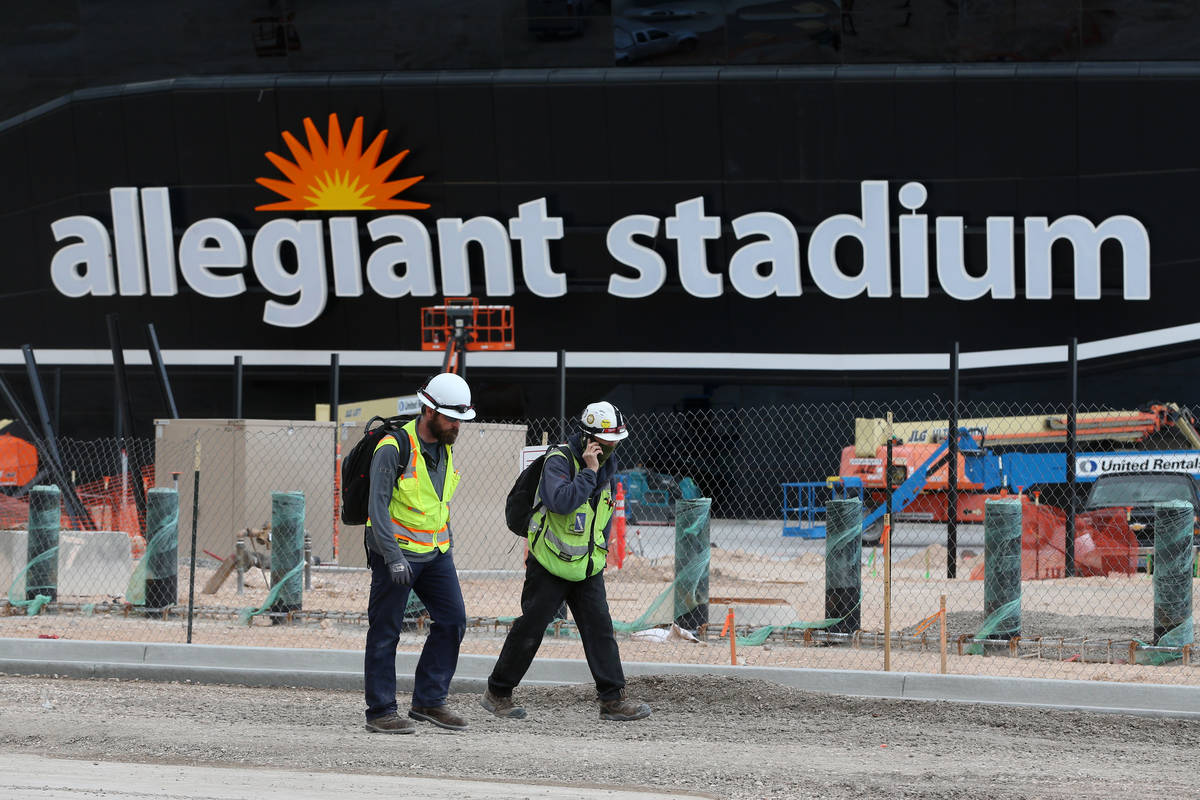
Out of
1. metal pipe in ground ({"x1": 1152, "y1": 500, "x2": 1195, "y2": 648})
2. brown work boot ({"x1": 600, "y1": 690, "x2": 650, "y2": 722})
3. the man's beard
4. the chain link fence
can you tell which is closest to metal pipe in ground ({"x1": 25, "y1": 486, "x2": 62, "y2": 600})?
the chain link fence

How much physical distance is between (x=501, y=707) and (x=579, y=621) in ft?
2.27

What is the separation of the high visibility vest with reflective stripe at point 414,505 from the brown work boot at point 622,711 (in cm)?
137

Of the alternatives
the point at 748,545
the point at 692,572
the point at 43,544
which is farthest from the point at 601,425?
the point at 748,545

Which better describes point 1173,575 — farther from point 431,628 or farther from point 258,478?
point 258,478

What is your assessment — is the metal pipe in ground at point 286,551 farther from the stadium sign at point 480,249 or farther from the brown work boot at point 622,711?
the stadium sign at point 480,249

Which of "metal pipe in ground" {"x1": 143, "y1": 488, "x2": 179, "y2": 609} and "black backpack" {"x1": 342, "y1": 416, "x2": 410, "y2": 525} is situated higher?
"black backpack" {"x1": 342, "y1": 416, "x2": 410, "y2": 525}

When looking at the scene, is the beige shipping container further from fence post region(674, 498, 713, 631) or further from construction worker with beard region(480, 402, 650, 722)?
construction worker with beard region(480, 402, 650, 722)

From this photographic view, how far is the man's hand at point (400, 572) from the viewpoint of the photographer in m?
7.66

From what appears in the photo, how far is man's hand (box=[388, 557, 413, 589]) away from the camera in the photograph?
7.66 m

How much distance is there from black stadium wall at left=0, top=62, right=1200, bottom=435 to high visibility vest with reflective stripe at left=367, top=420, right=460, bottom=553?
19.0m

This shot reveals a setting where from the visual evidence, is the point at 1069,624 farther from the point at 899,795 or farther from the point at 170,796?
the point at 170,796

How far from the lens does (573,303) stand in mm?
27203

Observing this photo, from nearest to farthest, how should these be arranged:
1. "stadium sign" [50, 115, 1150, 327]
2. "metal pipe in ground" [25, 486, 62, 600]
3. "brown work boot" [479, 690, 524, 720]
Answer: "brown work boot" [479, 690, 524, 720]
"metal pipe in ground" [25, 486, 62, 600]
"stadium sign" [50, 115, 1150, 327]

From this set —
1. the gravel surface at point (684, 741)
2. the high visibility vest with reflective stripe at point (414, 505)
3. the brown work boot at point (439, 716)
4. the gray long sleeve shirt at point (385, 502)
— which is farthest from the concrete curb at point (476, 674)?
the gray long sleeve shirt at point (385, 502)
